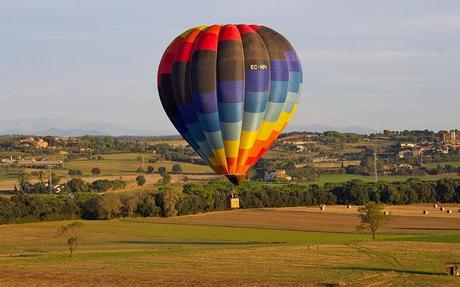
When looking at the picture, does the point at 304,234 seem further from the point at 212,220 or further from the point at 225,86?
the point at 225,86

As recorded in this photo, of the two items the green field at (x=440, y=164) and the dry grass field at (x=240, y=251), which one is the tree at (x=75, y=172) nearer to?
the green field at (x=440, y=164)

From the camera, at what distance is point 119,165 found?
152 metres

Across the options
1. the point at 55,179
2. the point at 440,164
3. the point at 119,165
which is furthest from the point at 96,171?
the point at 440,164

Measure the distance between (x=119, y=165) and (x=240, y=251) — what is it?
10045 cm

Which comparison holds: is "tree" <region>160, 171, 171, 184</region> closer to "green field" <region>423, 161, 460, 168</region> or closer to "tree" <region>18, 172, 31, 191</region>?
"tree" <region>18, 172, 31, 191</region>

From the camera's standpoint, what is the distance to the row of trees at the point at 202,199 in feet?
259

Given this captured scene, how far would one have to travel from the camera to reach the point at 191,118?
42.8 m

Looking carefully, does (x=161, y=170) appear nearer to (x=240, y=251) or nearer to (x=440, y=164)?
(x=440, y=164)

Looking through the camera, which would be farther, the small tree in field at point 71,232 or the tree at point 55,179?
the tree at point 55,179

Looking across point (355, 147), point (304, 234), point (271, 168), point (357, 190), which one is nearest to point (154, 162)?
point (271, 168)

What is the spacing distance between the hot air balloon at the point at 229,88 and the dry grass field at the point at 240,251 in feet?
19.5

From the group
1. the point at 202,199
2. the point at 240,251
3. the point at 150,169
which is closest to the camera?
the point at 240,251

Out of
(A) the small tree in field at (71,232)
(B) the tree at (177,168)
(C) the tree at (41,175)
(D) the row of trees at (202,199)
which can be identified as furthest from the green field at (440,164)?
(A) the small tree in field at (71,232)

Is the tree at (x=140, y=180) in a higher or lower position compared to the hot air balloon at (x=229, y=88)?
lower
